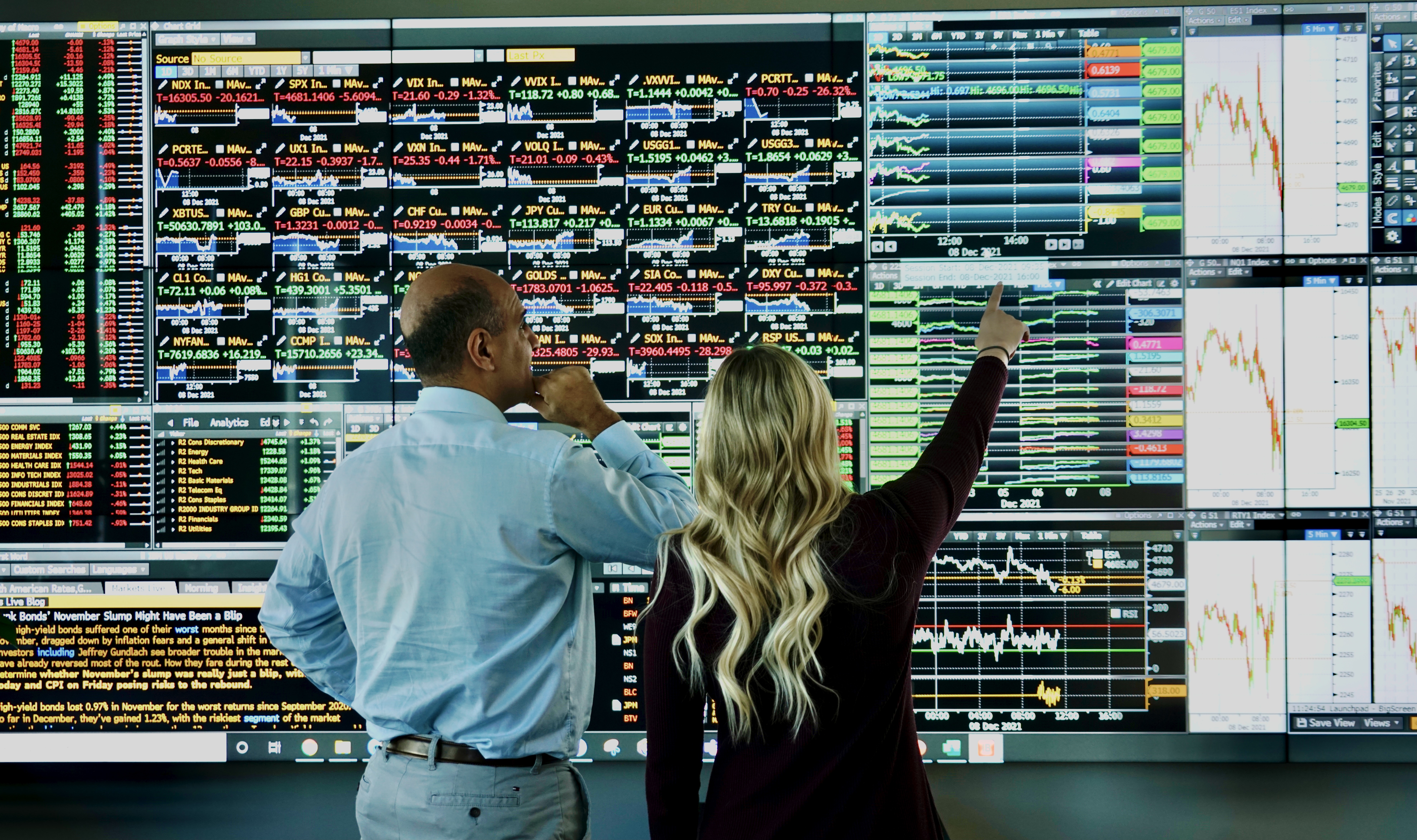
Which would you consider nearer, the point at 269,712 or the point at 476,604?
the point at 476,604

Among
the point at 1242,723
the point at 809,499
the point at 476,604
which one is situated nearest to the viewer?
the point at 809,499

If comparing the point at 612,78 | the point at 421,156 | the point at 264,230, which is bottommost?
the point at 264,230

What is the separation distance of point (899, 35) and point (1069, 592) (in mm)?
1567

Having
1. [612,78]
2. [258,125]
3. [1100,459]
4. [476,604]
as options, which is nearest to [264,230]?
[258,125]

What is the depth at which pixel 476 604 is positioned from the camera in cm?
150

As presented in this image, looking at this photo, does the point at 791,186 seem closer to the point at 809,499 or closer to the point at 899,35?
the point at 899,35

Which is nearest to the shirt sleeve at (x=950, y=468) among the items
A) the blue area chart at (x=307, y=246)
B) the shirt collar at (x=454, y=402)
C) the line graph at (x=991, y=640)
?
the shirt collar at (x=454, y=402)

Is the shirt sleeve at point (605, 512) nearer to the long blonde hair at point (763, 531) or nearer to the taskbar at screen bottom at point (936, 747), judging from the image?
the long blonde hair at point (763, 531)

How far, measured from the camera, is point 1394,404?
8.16ft

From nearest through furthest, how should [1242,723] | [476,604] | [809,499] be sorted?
[809,499] < [476,604] < [1242,723]

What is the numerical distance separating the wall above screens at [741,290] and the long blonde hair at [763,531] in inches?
45.7

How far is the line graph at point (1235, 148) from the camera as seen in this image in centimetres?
250

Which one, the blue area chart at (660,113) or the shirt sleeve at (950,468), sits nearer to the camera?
the shirt sleeve at (950,468)

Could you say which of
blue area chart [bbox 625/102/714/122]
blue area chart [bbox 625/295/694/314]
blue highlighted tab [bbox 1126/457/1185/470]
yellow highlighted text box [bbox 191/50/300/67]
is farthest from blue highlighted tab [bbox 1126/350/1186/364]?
yellow highlighted text box [bbox 191/50/300/67]
